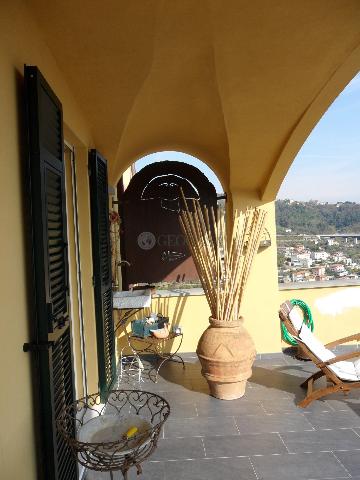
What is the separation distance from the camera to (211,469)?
2.78 meters

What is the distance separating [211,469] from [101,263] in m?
1.84

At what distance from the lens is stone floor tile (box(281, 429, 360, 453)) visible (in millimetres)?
2988

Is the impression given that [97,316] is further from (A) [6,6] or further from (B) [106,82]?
(A) [6,6]

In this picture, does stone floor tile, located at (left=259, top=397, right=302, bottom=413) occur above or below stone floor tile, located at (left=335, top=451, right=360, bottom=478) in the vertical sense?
above

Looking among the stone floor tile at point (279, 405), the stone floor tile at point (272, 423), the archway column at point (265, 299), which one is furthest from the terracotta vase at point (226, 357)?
the archway column at point (265, 299)

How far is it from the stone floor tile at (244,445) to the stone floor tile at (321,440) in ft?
0.27

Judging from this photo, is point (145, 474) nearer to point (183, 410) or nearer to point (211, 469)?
point (211, 469)

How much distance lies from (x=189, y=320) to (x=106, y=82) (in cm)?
315

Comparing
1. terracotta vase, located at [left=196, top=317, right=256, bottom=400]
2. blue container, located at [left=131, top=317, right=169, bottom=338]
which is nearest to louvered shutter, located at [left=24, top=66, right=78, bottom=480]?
terracotta vase, located at [left=196, top=317, right=256, bottom=400]

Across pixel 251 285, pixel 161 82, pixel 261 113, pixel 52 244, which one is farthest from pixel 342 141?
pixel 52 244

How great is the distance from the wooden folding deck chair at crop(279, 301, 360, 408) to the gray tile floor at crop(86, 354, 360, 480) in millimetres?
152

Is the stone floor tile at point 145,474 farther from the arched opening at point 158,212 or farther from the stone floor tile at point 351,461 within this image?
the arched opening at point 158,212

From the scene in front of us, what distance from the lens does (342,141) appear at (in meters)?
11.4

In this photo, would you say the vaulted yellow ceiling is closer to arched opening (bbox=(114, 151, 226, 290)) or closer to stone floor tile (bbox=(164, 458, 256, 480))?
arched opening (bbox=(114, 151, 226, 290))
